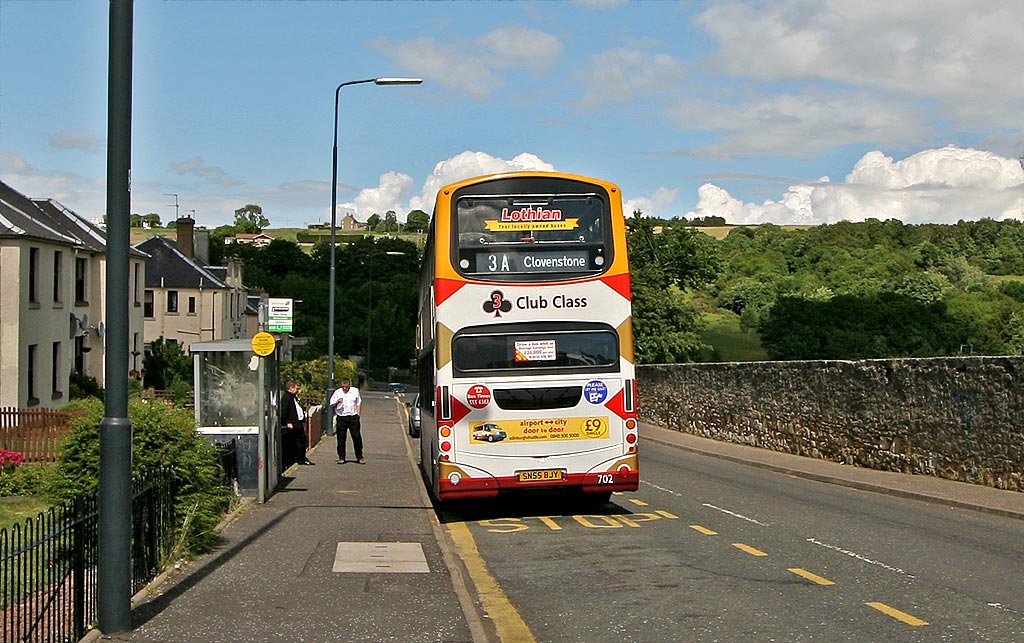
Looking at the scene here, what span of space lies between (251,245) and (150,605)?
124525 millimetres

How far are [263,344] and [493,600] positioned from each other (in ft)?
24.4

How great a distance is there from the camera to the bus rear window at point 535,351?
Answer: 47.8 feet

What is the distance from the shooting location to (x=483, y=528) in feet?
46.7

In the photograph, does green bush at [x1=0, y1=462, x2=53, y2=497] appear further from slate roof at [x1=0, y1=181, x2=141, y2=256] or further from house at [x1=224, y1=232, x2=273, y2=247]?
house at [x1=224, y1=232, x2=273, y2=247]

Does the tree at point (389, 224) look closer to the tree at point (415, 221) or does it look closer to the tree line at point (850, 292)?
the tree at point (415, 221)

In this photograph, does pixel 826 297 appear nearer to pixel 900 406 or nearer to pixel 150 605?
pixel 900 406

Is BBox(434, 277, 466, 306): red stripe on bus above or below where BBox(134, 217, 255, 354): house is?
below

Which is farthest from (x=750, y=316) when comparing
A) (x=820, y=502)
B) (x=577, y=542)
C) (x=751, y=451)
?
(x=577, y=542)

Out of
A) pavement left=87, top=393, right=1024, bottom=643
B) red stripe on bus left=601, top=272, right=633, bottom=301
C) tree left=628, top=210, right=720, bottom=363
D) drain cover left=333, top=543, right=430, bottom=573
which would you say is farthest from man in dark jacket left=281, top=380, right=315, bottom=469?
tree left=628, top=210, right=720, bottom=363

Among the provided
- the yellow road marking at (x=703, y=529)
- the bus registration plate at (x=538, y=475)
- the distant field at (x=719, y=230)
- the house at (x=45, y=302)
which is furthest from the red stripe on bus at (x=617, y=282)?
the distant field at (x=719, y=230)

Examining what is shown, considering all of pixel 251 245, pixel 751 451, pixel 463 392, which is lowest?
pixel 751 451

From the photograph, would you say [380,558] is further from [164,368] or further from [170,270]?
[170,270]

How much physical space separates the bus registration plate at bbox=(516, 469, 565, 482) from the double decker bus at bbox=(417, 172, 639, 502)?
13 mm

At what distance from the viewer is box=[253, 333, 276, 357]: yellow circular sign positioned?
15469 mm
